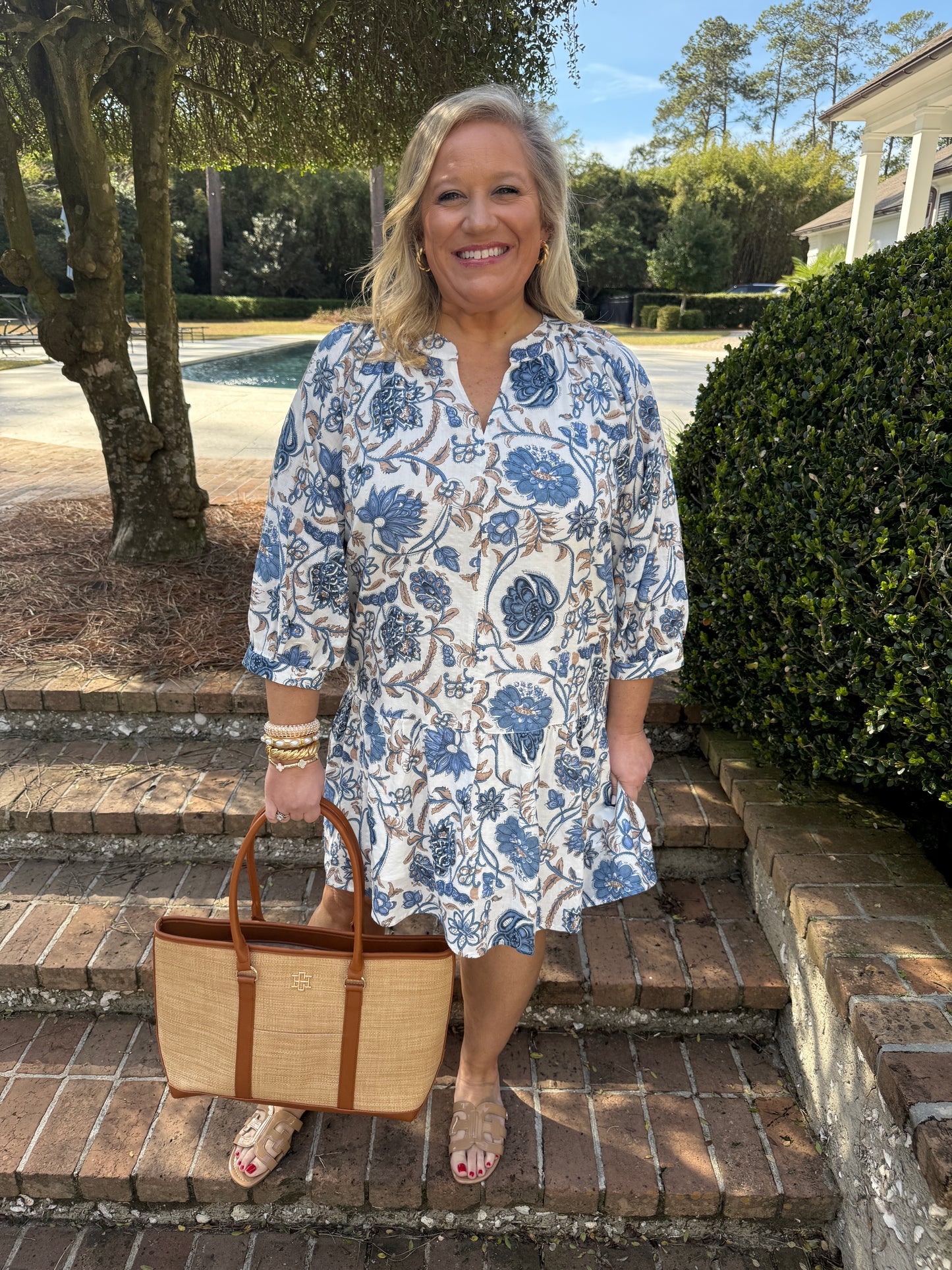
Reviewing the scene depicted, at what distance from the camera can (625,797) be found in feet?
5.42

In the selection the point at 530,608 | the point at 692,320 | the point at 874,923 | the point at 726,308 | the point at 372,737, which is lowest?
the point at 874,923

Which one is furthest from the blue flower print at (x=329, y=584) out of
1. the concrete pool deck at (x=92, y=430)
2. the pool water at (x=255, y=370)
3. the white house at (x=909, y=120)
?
the pool water at (x=255, y=370)

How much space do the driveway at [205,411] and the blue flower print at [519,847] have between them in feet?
11.6

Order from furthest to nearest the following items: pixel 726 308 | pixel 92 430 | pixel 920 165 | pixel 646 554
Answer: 1. pixel 726 308
2. pixel 920 165
3. pixel 92 430
4. pixel 646 554

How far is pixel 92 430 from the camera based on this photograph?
7.54 meters

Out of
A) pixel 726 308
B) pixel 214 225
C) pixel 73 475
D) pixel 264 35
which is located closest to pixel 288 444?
pixel 264 35

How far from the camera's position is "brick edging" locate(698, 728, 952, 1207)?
1463 millimetres

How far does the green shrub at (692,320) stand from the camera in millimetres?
29062

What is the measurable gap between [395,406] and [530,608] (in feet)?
1.26

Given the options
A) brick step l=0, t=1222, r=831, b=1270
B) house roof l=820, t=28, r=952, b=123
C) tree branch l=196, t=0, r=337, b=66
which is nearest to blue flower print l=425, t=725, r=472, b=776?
brick step l=0, t=1222, r=831, b=1270

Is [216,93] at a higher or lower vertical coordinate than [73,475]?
higher

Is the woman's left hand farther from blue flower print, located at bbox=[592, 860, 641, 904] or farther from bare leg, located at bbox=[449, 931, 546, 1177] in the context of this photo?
bare leg, located at bbox=[449, 931, 546, 1177]

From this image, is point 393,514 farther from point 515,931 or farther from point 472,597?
point 515,931

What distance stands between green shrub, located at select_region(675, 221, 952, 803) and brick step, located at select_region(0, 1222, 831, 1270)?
40.9 inches
